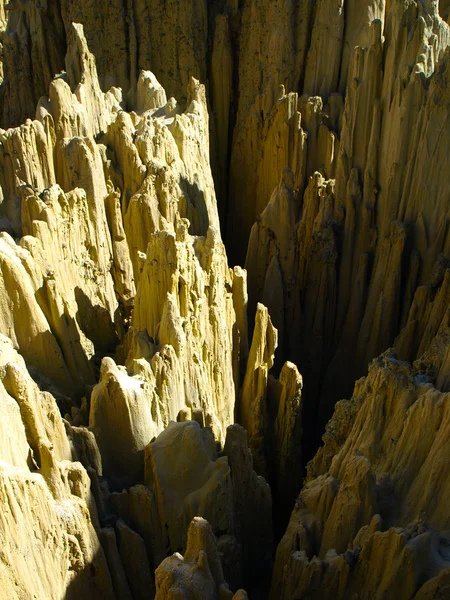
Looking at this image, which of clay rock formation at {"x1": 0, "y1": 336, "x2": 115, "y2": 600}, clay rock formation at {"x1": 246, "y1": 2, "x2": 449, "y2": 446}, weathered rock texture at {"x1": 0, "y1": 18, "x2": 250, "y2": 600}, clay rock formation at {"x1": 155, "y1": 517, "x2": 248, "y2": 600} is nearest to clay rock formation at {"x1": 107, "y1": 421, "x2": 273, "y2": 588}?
weathered rock texture at {"x1": 0, "y1": 18, "x2": 250, "y2": 600}

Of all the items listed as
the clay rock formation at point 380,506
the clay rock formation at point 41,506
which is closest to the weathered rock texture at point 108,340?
the clay rock formation at point 41,506

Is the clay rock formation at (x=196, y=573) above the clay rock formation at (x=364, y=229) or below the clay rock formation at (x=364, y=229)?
below

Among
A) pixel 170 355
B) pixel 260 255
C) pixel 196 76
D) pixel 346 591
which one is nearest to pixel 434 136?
pixel 260 255

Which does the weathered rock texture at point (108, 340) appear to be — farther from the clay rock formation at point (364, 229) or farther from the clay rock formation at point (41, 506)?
the clay rock formation at point (364, 229)

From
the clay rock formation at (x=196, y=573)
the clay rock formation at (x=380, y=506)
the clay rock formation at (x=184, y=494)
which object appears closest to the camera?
the clay rock formation at (x=196, y=573)

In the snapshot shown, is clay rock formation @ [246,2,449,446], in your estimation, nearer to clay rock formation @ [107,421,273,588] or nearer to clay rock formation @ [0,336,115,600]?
clay rock formation @ [107,421,273,588]

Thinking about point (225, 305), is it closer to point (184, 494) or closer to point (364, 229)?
point (364, 229)

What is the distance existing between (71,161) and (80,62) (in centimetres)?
440

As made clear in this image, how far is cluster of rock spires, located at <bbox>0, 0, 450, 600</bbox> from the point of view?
530 centimetres

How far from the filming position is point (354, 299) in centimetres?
1109

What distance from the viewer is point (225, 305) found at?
9.44 metres

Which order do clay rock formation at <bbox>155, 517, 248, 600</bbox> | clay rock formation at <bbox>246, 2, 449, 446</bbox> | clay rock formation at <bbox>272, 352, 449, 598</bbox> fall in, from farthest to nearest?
clay rock formation at <bbox>246, 2, 449, 446</bbox> → clay rock formation at <bbox>272, 352, 449, 598</bbox> → clay rock formation at <bbox>155, 517, 248, 600</bbox>

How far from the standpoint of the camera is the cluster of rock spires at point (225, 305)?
5305 millimetres

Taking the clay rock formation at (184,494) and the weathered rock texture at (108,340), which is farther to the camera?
the clay rock formation at (184,494)
